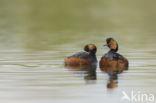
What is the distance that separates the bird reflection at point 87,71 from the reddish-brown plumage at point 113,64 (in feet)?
1.06

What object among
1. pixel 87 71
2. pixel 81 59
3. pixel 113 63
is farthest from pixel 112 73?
pixel 81 59

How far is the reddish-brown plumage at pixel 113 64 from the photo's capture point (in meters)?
18.7

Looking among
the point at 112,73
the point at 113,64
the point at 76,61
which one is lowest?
the point at 112,73

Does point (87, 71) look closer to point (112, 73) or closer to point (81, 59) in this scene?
point (112, 73)

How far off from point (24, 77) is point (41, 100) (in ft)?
11.5

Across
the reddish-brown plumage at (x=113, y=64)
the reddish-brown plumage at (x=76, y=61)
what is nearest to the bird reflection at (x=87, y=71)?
the reddish-brown plumage at (x=76, y=61)

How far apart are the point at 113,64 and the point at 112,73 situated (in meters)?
1.49

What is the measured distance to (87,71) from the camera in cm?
1822

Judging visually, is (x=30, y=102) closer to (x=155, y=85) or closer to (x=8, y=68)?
(x=155, y=85)

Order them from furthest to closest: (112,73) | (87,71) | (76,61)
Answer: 1. (76,61)
2. (87,71)
3. (112,73)

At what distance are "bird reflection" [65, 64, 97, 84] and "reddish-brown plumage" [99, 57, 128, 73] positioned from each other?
0.32 metres

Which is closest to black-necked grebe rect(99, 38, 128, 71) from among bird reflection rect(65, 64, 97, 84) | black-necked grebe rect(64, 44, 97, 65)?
bird reflection rect(65, 64, 97, 84)

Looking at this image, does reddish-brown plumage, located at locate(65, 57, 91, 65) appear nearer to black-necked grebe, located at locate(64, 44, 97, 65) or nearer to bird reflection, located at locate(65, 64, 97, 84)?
black-necked grebe, located at locate(64, 44, 97, 65)

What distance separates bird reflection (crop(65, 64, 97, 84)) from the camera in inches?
639
